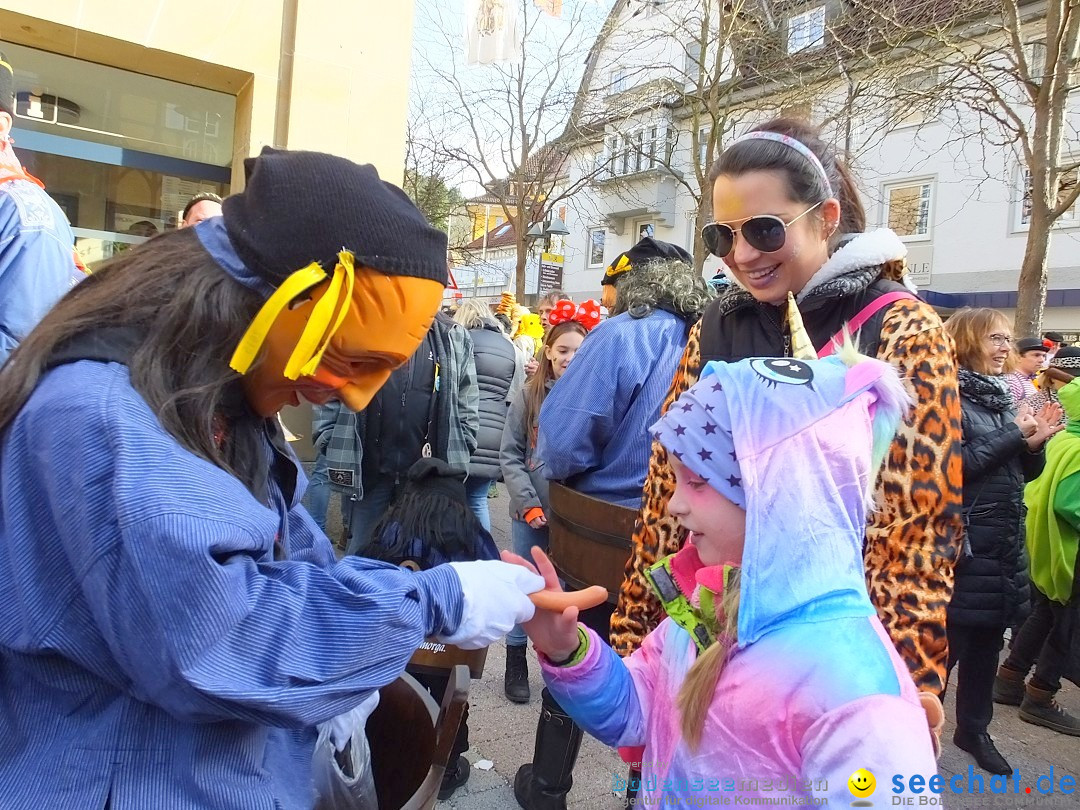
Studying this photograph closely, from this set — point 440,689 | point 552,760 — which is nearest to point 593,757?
point 552,760

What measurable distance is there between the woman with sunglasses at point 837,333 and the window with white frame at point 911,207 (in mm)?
19122

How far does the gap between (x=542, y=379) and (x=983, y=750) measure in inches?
107

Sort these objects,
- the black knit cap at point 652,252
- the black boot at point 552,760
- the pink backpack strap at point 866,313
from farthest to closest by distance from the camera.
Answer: the black knit cap at point 652,252, the black boot at point 552,760, the pink backpack strap at point 866,313

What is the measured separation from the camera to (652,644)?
1.57m

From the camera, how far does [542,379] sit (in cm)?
414

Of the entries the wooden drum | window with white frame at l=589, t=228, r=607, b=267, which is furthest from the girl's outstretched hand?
window with white frame at l=589, t=228, r=607, b=267

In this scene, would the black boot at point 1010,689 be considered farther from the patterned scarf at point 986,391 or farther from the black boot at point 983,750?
the patterned scarf at point 986,391

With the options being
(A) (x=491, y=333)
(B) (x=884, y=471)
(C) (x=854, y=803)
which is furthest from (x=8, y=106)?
(C) (x=854, y=803)

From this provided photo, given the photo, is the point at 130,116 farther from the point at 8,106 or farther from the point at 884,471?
the point at 884,471

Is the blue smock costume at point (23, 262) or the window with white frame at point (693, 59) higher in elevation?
the window with white frame at point (693, 59)

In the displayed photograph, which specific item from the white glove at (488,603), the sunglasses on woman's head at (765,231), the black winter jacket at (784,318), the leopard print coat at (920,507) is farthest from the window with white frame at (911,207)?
the white glove at (488,603)

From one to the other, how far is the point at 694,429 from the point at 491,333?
11.6ft

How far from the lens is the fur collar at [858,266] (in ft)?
5.24

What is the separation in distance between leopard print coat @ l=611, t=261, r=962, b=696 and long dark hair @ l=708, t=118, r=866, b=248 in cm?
32
